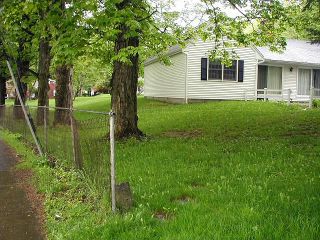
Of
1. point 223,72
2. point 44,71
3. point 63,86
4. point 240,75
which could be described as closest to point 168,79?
point 223,72

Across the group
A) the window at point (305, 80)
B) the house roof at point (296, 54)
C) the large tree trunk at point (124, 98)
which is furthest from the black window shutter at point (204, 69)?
the large tree trunk at point (124, 98)

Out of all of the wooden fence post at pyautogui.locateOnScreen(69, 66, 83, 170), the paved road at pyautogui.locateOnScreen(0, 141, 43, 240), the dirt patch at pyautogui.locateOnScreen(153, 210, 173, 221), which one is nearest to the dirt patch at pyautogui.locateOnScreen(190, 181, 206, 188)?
the dirt patch at pyautogui.locateOnScreen(153, 210, 173, 221)

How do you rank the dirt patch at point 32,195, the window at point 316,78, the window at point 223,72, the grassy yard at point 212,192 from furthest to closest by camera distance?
the window at point 316,78, the window at point 223,72, the dirt patch at point 32,195, the grassy yard at point 212,192

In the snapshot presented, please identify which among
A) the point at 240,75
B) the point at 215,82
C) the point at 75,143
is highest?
the point at 240,75

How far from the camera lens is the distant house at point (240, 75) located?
101 ft

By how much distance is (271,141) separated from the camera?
13.0 meters

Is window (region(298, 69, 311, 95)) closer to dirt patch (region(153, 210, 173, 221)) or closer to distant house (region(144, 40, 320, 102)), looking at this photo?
distant house (region(144, 40, 320, 102))

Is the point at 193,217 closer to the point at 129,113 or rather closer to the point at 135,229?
the point at 135,229

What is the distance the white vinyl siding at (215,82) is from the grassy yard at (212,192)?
1691 centimetres

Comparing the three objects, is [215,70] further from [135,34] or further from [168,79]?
[135,34]

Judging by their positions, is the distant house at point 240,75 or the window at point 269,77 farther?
the window at point 269,77

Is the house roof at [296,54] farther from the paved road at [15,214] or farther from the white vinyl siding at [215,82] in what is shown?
the paved road at [15,214]

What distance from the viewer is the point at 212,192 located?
7039 mm

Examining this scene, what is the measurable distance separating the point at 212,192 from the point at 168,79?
28014 mm
